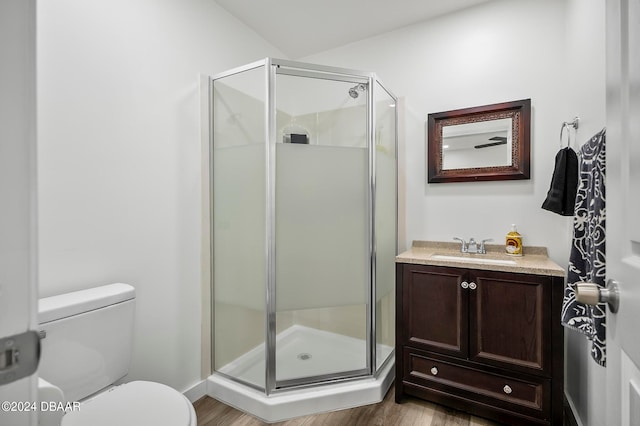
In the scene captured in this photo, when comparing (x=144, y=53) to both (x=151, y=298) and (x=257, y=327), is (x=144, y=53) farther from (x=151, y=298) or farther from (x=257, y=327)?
(x=257, y=327)

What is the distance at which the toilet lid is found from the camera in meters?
1.04

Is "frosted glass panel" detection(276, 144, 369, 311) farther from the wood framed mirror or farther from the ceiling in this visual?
the ceiling

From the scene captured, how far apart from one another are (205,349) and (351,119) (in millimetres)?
1791

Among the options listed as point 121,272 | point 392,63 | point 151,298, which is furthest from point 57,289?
point 392,63

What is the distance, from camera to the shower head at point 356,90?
196cm

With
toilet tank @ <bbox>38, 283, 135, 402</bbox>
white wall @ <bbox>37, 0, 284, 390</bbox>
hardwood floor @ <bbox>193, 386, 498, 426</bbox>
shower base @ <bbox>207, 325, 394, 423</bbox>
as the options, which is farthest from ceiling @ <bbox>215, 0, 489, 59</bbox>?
hardwood floor @ <bbox>193, 386, 498, 426</bbox>

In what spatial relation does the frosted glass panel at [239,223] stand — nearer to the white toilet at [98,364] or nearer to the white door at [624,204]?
the white toilet at [98,364]

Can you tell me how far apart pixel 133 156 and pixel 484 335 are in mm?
2129

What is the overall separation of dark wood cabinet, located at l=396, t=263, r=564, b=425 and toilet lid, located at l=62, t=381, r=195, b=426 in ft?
4.20

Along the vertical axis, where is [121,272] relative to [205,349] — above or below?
above

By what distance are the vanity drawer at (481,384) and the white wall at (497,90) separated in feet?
0.68

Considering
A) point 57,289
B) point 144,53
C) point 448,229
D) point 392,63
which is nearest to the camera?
point 57,289

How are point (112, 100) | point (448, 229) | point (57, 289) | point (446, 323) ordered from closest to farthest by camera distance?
1. point (57, 289)
2. point (112, 100)
3. point (446, 323)
4. point (448, 229)

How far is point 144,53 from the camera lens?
1.64 m
